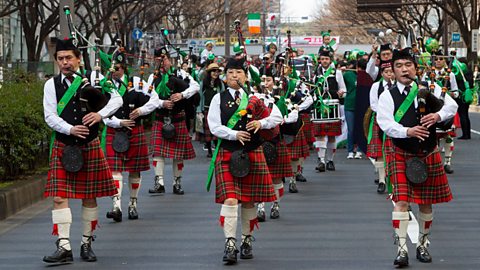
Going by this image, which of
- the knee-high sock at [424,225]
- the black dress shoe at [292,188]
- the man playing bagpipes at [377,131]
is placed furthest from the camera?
the black dress shoe at [292,188]

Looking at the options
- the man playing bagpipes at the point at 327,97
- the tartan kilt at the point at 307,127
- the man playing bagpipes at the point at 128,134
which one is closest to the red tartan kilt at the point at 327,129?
the man playing bagpipes at the point at 327,97

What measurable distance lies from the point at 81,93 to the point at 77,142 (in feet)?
1.36

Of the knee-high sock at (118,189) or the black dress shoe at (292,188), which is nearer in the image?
the knee-high sock at (118,189)

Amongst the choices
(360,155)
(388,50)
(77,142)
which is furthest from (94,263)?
(360,155)

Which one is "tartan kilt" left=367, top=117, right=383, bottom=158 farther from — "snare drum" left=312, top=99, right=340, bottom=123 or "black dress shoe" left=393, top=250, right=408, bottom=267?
"black dress shoe" left=393, top=250, right=408, bottom=267

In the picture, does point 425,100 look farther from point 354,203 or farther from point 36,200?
point 36,200

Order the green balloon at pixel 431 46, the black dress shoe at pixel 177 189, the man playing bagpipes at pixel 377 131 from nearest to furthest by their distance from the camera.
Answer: the man playing bagpipes at pixel 377 131
the green balloon at pixel 431 46
the black dress shoe at pixel 177 189

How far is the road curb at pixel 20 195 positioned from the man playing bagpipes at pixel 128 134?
1.11 m

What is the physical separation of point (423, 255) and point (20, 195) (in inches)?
209

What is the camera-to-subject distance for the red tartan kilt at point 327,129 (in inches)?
669

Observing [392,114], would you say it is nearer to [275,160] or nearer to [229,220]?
[229,220]

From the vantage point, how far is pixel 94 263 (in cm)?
889

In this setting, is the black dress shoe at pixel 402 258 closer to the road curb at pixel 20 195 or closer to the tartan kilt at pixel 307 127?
the road curb at pixel 20 195

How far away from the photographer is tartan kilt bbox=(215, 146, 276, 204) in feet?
29.1
